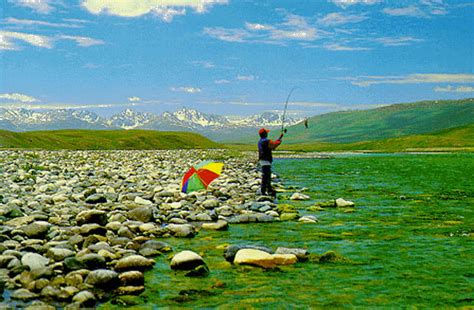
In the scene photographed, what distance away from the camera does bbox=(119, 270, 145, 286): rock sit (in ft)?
25.7

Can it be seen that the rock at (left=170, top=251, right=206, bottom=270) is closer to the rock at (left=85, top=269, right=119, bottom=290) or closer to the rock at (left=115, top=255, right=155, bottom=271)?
the rock at (left=115, top=255, right=155, bottom=271)

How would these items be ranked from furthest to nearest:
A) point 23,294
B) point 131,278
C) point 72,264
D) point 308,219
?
point 308,219
point 72,264
point 131,278
point 23,294

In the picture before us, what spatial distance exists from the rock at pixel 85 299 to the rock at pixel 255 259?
3.22 metres

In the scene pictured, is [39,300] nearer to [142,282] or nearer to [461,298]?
[142,282]

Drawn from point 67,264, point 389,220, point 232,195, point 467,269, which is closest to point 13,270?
point 67,264

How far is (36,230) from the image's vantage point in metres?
10.7

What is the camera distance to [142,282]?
26.0 ft

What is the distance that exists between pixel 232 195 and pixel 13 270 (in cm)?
1273

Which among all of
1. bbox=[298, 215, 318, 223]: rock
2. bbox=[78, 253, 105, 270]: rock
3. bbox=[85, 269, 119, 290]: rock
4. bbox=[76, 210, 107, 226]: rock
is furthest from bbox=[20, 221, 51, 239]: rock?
bbox=[298, 215, 318, 223]: rock

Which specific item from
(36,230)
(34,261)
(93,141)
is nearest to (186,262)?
(34,261)

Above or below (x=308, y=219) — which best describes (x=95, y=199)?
above

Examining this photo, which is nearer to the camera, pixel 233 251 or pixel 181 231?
pixel 233 251

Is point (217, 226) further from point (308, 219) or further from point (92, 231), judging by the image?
point (92, 231)

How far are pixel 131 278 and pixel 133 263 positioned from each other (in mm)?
970
